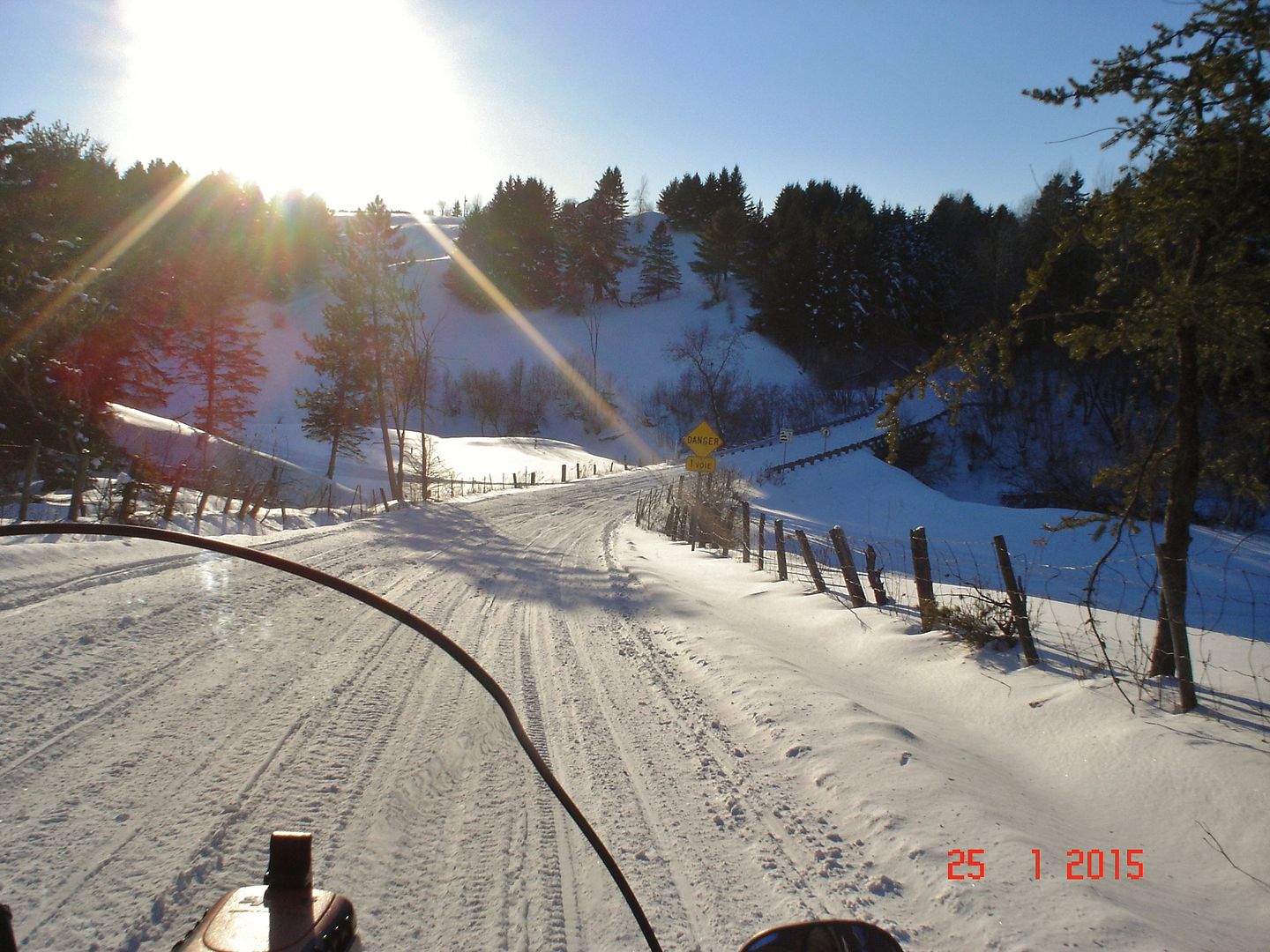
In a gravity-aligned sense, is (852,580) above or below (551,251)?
below

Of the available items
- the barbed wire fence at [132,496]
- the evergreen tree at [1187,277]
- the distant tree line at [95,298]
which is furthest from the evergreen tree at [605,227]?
Result: the evergreen tree at [1187,277]

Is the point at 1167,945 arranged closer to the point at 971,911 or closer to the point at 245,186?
the point at 971,911

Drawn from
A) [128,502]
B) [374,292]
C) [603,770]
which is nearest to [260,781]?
[603,770]

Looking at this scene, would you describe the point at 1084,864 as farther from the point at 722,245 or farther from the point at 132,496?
the point at 722,245

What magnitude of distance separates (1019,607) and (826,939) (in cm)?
632

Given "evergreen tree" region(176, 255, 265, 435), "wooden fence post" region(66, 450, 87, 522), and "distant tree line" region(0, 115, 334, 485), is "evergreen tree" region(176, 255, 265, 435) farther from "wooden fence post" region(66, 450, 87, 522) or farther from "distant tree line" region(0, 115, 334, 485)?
"wooden fence post" region(66, 450, 87, 522)

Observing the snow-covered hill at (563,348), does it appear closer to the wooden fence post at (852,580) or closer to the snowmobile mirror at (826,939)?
the wooden fence post at (852,580)

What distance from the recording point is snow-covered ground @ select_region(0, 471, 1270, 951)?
10.00 ft

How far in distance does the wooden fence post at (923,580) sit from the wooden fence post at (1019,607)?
1.00 m

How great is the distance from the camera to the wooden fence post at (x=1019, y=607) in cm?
664

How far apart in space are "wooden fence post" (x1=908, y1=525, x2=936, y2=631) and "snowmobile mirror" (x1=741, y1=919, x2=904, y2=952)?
23.2ft

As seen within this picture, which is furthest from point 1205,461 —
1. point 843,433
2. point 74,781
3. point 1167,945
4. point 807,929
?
point 843,433

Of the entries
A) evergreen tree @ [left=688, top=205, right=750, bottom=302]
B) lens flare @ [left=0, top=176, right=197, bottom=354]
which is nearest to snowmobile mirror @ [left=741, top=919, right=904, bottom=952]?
lens flare @ [left=0, top=176, right=197, bottom=354]

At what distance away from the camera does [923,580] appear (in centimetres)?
829
